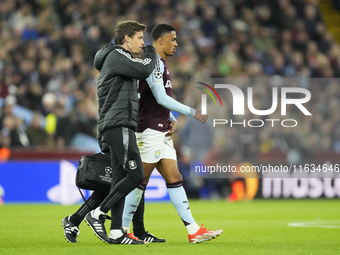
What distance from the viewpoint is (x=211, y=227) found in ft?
27.9

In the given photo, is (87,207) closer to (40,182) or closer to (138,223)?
(138,223)

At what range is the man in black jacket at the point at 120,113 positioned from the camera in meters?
5.75

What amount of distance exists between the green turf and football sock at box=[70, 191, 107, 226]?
0.86ft

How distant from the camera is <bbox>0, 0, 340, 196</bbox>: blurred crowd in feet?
47.5

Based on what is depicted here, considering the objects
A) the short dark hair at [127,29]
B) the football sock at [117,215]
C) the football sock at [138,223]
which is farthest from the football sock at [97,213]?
the short dark hair at [127,29]

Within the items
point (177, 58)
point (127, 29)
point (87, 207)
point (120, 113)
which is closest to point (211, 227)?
point (87, 207)

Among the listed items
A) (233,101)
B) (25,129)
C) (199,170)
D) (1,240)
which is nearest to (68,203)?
(25,129)

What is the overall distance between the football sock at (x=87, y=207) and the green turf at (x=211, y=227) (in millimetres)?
262

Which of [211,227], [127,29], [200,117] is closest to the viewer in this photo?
[127,29]

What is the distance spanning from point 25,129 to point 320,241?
906 centimetres

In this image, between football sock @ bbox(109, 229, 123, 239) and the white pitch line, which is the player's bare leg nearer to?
football sock @ bbox(109, 229, 123, 239)

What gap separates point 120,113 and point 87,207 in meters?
1.11

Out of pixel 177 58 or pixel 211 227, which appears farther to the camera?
pixel 177 58

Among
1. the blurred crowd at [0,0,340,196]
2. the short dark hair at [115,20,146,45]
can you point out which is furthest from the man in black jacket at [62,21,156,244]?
the blurred crowd at [0,0,340,196]
